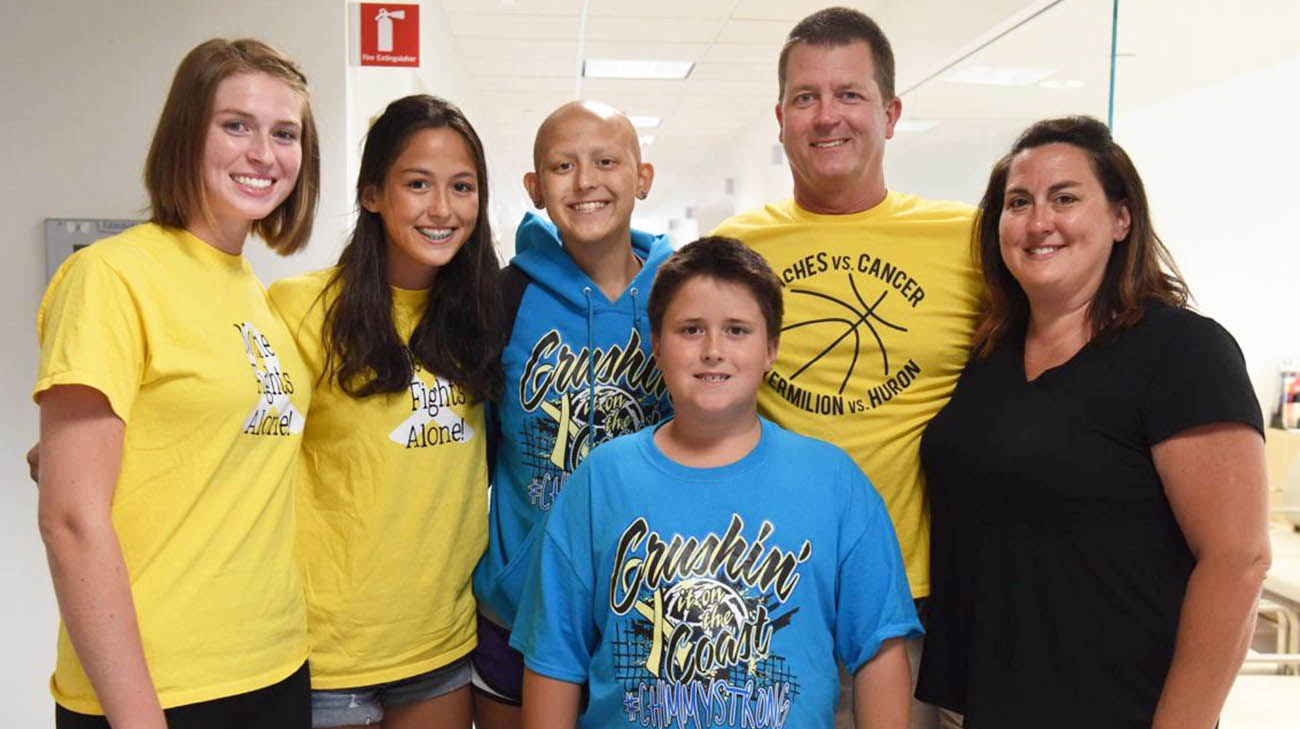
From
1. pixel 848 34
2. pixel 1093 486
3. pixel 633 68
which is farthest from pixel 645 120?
pixel 1093 486

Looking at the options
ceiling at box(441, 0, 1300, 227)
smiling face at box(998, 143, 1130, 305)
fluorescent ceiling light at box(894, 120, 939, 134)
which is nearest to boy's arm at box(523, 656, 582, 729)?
smiling face at box(998, 143, 1130, 305)

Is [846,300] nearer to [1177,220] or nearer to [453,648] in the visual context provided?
[453,648]

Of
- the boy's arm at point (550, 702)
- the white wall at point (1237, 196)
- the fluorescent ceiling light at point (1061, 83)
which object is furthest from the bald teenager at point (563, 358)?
the white wall at point (1237, 196)

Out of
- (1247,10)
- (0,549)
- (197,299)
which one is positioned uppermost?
(1247,10)

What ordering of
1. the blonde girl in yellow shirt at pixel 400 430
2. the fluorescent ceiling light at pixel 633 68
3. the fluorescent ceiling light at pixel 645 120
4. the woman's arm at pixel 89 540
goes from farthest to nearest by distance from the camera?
the fluorescent ceiling light at pixel 645 120
the fluorescent ceiling light at pixel 633 68
the blonde girl in yellow shirt at pixel 400 430
the woman's arm at pixel 89 540

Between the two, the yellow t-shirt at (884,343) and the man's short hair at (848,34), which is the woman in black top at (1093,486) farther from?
the man's short hair at (848,34)

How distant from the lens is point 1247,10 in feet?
15.1

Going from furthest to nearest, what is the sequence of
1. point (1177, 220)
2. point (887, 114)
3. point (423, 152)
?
point (1177, 220) < point (887, 114) < point (423, 152)

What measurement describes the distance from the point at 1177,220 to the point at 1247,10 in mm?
2032

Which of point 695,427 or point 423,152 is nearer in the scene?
point 695,427

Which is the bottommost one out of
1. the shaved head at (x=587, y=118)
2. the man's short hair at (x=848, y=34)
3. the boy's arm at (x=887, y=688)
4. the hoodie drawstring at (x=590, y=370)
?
the boy's arm at (x=887, y=688)

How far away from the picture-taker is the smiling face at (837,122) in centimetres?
185

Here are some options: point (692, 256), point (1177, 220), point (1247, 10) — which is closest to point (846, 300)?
point (692, 256)

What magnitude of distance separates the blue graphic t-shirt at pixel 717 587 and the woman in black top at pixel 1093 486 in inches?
8.2
